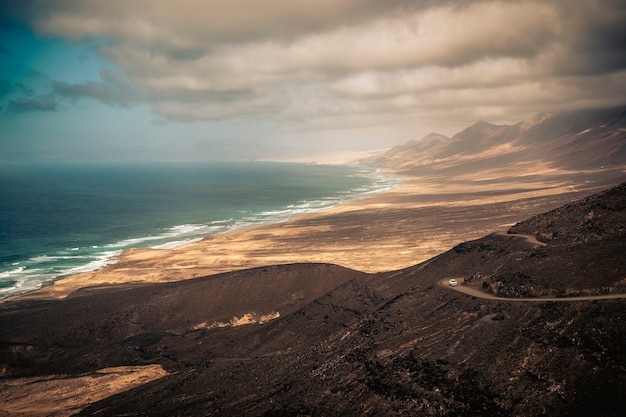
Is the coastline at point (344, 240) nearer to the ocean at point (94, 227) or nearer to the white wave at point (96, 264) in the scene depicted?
the white wave at point (96, 264)

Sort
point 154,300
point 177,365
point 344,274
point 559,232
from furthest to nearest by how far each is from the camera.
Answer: point 344,274, point 154,300, point 559,232, point 177,365

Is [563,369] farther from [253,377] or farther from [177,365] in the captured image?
[177,365]

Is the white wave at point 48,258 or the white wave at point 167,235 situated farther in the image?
the white wave at point 167,235

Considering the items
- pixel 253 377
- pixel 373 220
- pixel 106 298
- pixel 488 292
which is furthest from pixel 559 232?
pixel 373 220

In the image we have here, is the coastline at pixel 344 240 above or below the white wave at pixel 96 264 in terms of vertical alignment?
below

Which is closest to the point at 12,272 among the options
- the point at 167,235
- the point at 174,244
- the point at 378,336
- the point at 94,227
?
the point at 174,244

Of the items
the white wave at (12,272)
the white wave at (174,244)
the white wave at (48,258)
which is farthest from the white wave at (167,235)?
the white wave at (12,272)

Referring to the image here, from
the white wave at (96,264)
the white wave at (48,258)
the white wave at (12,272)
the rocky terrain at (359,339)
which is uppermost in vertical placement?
the white wave at (48,258)
